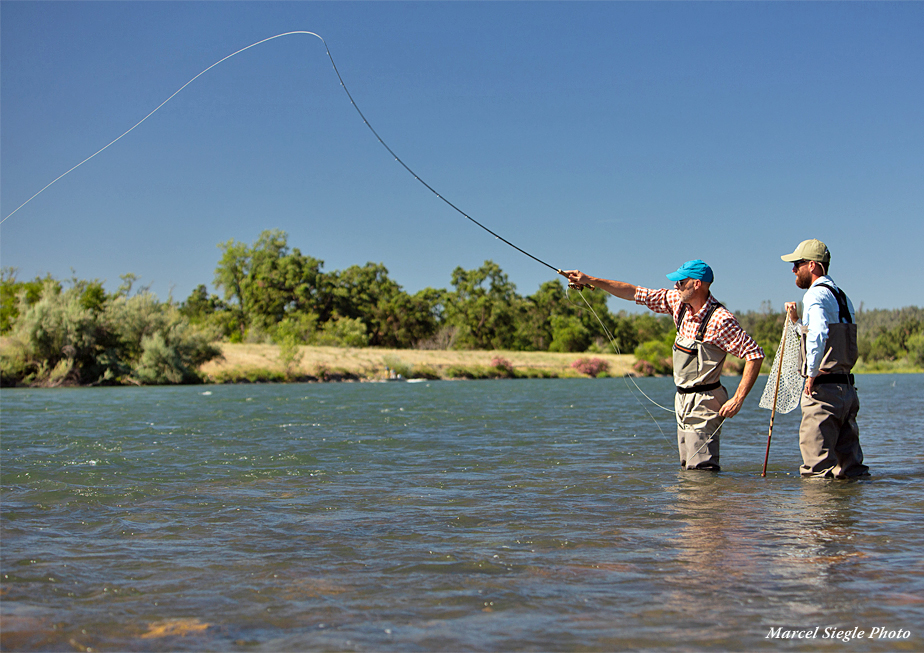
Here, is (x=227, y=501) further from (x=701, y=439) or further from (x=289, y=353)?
(x=289, y=353)

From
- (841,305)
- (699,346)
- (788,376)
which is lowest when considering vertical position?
(788,376)

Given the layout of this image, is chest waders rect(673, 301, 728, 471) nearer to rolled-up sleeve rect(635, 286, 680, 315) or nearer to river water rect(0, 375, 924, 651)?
rolled-up sleeve rect(635, 286, 680, 315)

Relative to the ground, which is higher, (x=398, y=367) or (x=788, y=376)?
(x=788, y=376)

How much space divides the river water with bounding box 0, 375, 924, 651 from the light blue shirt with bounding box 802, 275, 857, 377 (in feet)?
3.59

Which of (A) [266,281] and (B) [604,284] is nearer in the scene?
(B) [604,284]

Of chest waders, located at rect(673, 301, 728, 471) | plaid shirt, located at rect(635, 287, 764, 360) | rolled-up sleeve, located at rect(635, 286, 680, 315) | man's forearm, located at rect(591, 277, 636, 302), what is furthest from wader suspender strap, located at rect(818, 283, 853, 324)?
man's forearm, located at rect(591, 277, 636, 302)

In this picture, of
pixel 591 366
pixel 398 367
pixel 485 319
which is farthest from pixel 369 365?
pixel 485 319

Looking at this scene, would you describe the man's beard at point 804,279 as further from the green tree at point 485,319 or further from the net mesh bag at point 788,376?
the green tree at point 485,319

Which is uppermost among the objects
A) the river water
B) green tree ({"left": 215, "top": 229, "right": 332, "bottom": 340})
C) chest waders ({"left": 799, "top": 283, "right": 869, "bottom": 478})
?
green tree ({"left": 215, "top": 229, "right": 332, "bottom": 340})

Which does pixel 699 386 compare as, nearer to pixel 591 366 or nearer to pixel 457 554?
pixel 457 554

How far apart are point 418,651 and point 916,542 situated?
3.28m

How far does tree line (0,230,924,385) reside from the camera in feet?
122

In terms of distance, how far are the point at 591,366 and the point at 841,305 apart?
63299 millimetres

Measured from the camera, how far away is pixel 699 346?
652 cm
